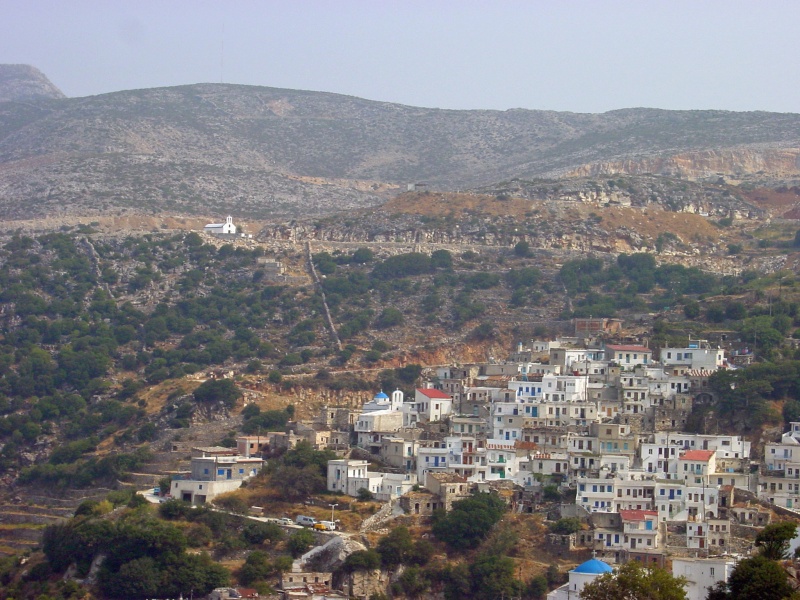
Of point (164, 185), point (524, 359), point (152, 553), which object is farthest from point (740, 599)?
point (164, 185)

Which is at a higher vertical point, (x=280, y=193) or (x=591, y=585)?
(x=280, y=193)

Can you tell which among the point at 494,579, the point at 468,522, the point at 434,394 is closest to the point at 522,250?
the point at 434,394

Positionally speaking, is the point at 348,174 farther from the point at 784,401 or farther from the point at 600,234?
the point at 784,401

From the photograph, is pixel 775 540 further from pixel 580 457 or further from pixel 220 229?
pixel 220 229

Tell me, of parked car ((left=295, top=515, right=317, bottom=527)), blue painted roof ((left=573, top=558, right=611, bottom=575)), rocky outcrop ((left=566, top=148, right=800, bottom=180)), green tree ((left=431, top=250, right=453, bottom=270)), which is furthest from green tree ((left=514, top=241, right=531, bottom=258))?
blue painted roof ((left=573, top=558, right=611, bottom=575))

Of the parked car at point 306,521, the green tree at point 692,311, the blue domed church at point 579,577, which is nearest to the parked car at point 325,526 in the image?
the parked car at point 306,521
